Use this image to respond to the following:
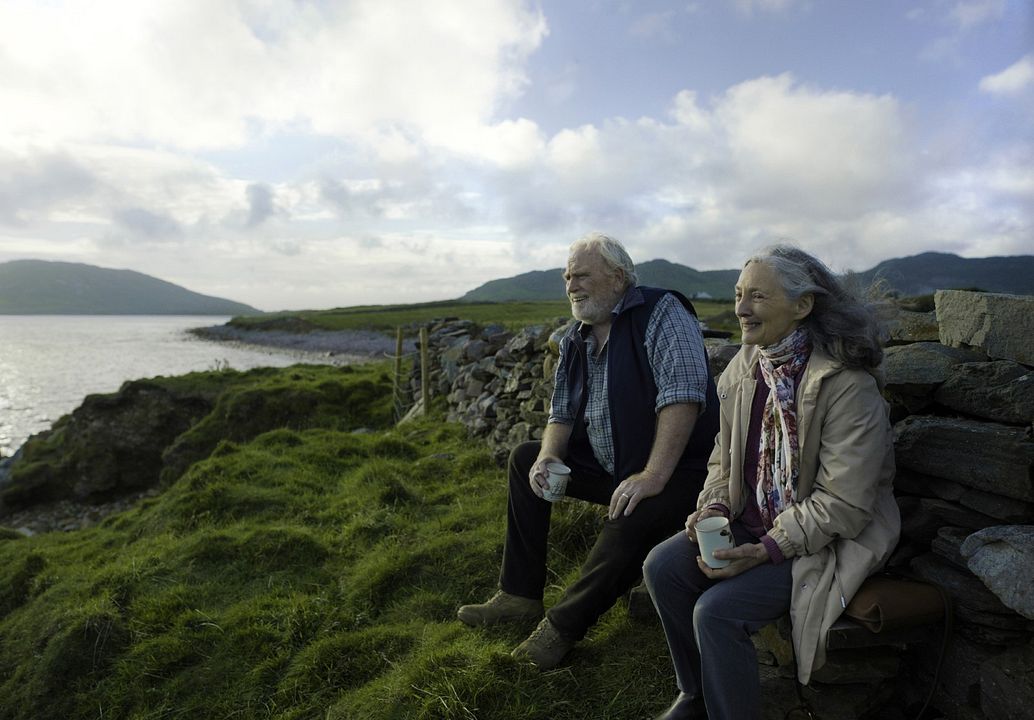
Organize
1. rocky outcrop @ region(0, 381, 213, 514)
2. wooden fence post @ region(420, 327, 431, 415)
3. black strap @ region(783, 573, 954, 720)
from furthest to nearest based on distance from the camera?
rocky outcrop @ region(0, 381, 213, 514) < wooden fence post @ region(420, 327, 431, 415) < black strap @ region(783, 573, 954, 720)

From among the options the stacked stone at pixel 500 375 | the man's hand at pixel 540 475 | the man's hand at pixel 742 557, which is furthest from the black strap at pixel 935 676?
the stacked stone at pixel 500 375

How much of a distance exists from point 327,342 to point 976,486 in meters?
58.0

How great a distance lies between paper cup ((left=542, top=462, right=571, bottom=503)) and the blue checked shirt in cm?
37

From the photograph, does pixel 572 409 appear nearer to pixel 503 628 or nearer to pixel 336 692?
pixel 503 628

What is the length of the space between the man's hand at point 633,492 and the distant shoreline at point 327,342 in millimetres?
35536

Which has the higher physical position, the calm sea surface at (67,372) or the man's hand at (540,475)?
the man's hand at (540,475)

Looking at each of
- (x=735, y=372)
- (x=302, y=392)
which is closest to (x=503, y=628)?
(x=735, y=372)

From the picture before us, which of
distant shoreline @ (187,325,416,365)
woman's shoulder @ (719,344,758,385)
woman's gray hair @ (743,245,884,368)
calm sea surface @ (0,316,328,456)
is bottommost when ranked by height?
calm sea surface @ (0,316,328,456)

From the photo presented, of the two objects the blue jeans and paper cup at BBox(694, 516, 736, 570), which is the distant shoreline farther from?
the blue jeans

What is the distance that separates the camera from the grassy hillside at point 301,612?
11.6ft

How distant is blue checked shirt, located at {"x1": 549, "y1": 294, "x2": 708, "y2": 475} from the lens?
12.1ft

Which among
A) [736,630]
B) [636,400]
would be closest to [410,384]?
[636,400]

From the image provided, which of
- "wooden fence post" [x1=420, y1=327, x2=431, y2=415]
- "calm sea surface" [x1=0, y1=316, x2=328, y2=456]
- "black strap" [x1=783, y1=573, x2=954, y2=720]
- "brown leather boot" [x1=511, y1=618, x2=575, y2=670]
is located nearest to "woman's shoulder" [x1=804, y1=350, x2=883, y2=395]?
"black strap" [x1=783, y1=573, x2=954, y2=720]

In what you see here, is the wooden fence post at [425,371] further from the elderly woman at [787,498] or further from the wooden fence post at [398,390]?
the elderly woman at [787,498]
